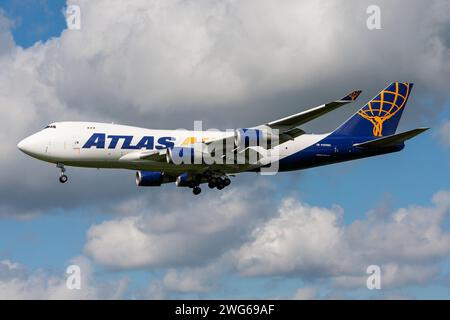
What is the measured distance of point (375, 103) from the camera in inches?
2813

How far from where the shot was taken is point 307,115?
54.4 meters

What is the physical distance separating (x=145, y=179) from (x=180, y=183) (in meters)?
3.17

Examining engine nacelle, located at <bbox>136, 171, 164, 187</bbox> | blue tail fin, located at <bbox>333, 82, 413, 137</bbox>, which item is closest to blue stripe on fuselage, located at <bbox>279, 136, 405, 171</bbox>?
blue tail fin, located at <bbox>333, 82, 413, 137</bbox>

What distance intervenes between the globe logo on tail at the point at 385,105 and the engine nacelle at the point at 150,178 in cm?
1747

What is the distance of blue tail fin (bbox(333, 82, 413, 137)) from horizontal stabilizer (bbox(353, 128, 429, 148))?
9.55 ft

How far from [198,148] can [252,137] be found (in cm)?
434

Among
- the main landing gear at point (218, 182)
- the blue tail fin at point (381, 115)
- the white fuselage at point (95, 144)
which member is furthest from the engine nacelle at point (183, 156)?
the blue tail fin at point (381, 115)

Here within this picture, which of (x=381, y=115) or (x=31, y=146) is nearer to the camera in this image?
(x=31, y=146)

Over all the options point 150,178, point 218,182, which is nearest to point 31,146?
point 150,178

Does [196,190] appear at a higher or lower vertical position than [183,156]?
lower

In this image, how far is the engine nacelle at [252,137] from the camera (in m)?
58.2

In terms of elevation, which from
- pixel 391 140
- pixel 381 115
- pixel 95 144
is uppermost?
pixel 381 115

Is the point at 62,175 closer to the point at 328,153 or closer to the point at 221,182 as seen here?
the point at 221,182
